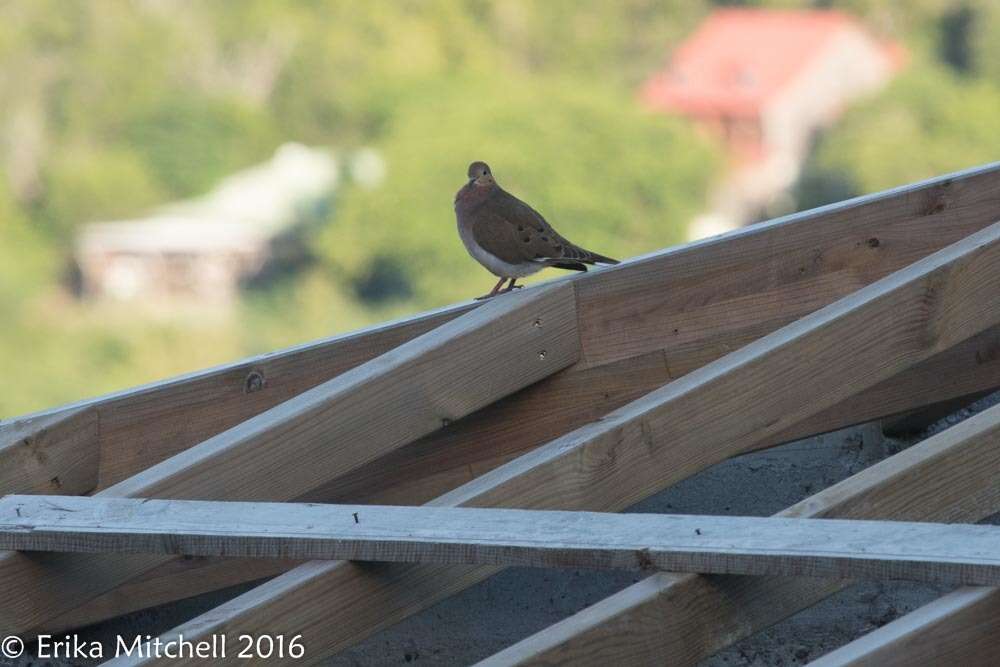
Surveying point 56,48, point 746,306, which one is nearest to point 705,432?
point 746,306

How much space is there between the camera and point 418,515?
2.44 metres

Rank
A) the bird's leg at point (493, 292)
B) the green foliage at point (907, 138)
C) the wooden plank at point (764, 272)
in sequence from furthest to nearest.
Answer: the green foliage at point (907, 138)
the bird's leg at point (493, 292)
the wooden plank at point (764, 272)

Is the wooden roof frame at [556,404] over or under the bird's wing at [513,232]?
under

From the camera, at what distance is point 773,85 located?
93500 mm

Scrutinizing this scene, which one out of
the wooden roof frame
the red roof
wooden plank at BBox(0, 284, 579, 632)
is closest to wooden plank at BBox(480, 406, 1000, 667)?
the wooden roof frame

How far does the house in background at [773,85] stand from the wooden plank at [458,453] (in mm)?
87117

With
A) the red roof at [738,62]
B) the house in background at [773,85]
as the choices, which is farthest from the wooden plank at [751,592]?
the red roof at [738,62]

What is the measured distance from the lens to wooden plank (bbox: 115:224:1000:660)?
2371 mm

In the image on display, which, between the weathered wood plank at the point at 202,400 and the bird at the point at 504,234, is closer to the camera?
the weathered wood plank at the point at 202,400

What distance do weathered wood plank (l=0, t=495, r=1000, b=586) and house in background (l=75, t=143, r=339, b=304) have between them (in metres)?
76.4

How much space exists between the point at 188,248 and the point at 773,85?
111ft

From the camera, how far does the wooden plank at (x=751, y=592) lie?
7.28 ft

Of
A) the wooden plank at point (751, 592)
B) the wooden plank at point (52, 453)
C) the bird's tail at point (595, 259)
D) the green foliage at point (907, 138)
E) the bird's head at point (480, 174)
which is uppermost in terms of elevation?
the green foliage at point (907, 138)

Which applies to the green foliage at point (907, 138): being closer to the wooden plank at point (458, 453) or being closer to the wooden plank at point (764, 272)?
the wooden plank at point (764, 272)
